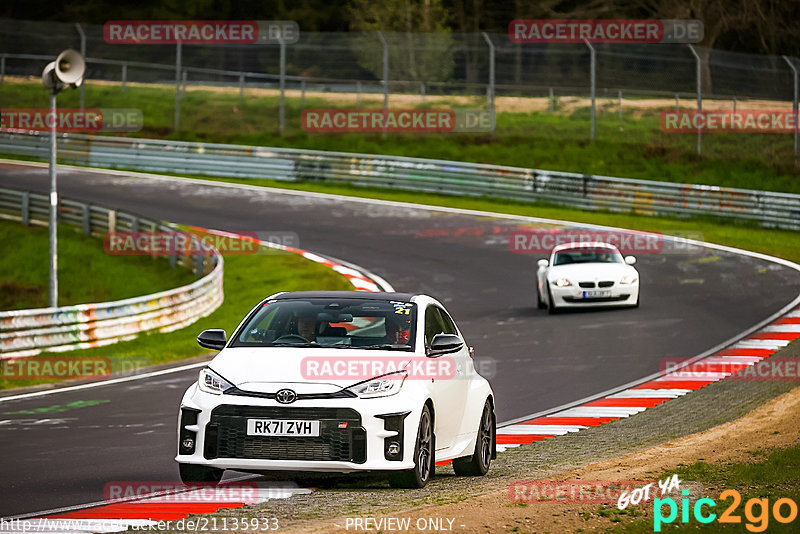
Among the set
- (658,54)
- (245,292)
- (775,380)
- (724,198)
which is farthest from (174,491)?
(658,54)

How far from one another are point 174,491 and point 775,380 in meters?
9.07

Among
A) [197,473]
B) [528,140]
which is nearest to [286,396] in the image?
[197,473]

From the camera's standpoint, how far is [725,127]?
40281mm

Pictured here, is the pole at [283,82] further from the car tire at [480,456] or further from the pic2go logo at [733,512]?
the pic2go logo at [733,512]

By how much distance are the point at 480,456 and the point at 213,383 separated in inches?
97.1

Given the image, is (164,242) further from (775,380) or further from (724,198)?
(775,380)

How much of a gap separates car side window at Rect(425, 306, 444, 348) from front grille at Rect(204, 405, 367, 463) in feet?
4.36

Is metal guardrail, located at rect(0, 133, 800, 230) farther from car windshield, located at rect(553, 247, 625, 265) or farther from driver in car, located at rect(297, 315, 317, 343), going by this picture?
driver in car, located at rect(297, 315, 317, 343)

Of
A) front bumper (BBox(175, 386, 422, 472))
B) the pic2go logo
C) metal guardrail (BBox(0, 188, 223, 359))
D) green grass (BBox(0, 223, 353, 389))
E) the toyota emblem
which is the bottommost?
green grass (BBox(0, 223, 353, 389))

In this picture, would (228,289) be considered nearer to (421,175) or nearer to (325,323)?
(421,175)

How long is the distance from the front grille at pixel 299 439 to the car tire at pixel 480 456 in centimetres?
180

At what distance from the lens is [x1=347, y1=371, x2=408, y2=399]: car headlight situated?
8789 millimetres

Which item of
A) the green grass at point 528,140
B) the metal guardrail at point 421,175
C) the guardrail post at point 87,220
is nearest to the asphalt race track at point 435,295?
the metal guardrail at point 421,175

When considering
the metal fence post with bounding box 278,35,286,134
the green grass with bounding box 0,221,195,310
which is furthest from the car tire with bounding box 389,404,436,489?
the metal fence post with bounding box 278,35,286,134
